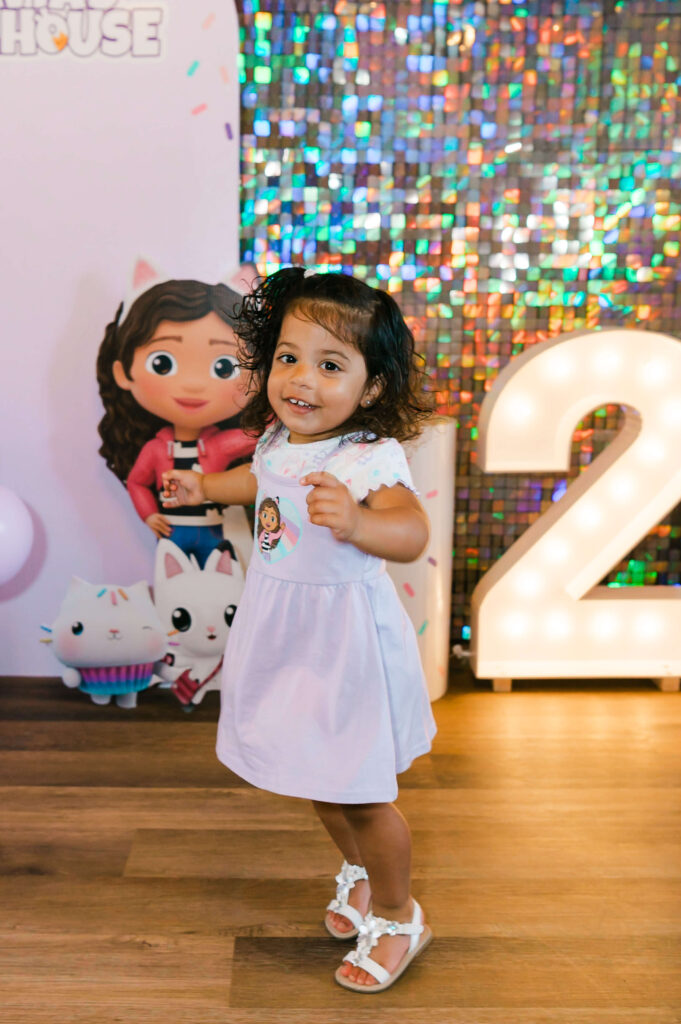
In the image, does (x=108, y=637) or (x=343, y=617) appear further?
(x=108, y=637)

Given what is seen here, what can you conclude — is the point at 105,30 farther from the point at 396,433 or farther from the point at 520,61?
the point at 396,433

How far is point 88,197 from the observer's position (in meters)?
2.42

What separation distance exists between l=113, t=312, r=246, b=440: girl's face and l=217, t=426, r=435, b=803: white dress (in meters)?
0.95

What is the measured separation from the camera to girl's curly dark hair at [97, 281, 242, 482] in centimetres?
232

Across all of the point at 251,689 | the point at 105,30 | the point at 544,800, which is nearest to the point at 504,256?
the point at 105,30

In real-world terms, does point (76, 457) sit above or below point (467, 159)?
below

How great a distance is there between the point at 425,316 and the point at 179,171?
789 millimetres

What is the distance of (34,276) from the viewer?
2451mm

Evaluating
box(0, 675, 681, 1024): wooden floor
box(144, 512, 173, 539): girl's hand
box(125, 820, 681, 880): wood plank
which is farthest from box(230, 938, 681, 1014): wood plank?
box(144, 512, 173, 539): girl's hand

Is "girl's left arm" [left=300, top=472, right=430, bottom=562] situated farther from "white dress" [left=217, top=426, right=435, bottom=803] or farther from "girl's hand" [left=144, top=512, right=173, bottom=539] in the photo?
"girl's hand" [left=144, top=512, right=173, bottom=539]

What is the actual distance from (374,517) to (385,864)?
1.84ft

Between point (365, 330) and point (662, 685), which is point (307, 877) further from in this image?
point (662, 685)

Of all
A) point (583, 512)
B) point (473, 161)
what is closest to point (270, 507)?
point (583, 512)

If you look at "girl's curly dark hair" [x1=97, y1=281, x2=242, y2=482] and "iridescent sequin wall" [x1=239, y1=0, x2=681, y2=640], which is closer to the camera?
"girl's curly dark hair" [x1=97, y1=281, x2=242, y2=482]
